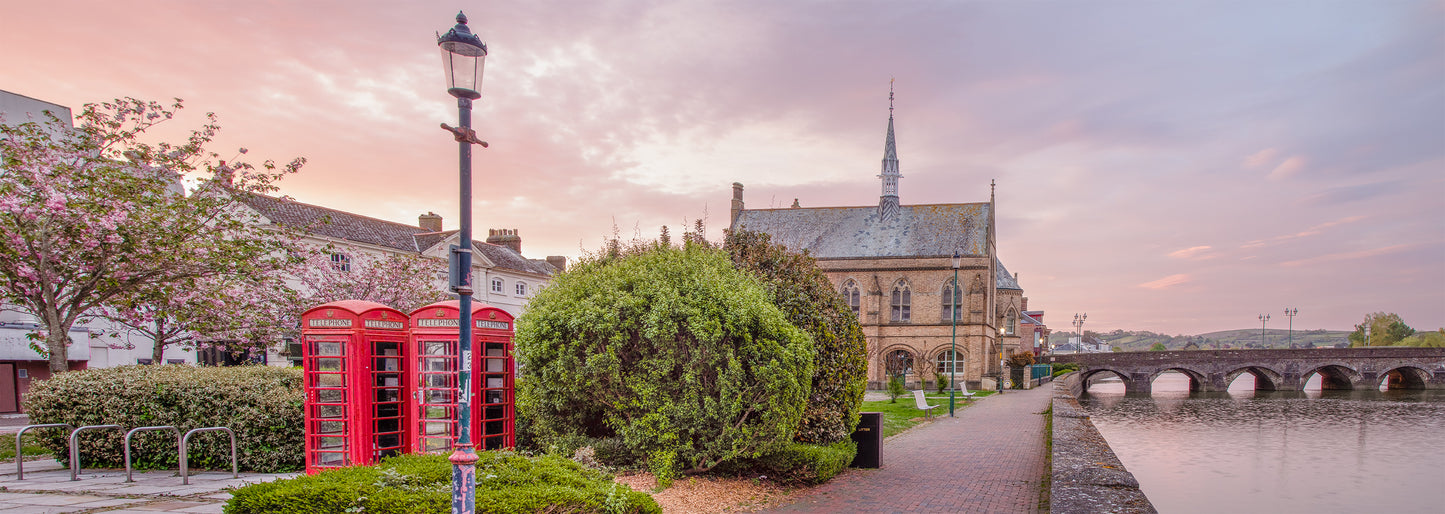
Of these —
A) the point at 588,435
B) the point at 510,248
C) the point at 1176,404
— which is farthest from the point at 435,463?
the point at 1176,404

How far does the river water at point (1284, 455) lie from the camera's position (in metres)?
17.2

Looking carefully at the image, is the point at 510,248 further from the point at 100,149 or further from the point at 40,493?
the point at 40,493

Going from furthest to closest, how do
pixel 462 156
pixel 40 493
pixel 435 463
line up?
pixel 40 493 → pixel 435 463 → pixel 462 156

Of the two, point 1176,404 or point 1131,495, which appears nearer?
point 1131,495

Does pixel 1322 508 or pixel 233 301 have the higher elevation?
pixel 233 301

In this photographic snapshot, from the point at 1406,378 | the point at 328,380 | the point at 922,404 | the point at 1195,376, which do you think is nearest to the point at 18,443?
the point at 328,380

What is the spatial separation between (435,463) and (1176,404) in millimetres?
52380

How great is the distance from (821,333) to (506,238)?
3550cm

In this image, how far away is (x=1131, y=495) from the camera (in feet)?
25.8

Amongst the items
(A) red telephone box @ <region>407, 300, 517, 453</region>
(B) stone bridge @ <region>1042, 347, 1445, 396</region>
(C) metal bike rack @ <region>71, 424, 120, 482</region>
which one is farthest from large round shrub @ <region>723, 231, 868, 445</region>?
(B) stone bridge @ <region>1042, 347, 1445, 396</region>

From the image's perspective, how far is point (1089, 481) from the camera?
8633mm

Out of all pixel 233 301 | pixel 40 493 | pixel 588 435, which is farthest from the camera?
pixel 233 301

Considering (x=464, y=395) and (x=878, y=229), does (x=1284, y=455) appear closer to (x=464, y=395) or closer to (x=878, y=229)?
(x=878, y=229)

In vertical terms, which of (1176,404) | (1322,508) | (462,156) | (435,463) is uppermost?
(462,156)
